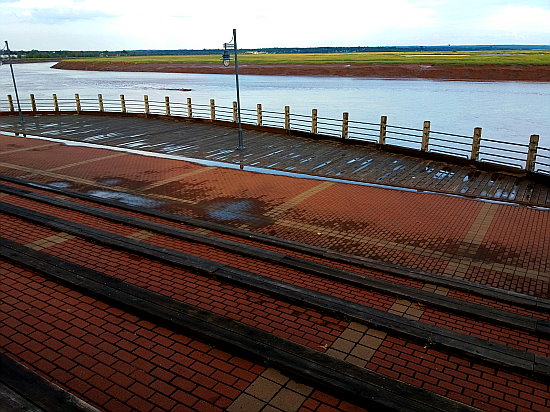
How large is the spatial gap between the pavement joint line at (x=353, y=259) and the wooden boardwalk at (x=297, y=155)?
522cm

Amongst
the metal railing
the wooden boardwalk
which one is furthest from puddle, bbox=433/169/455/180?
the metal railing

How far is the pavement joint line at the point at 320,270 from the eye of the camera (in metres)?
5.40

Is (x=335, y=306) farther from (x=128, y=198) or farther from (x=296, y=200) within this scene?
(x=128, y=198)

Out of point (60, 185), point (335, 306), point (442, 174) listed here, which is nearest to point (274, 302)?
point (335, 306)

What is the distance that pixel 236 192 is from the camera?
1113 centimetres

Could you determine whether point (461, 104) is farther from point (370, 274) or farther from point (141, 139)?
point (370, 274)

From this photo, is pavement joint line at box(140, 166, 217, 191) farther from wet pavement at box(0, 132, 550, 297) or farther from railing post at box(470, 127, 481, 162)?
railing post at box(470, 127, 481, 162)

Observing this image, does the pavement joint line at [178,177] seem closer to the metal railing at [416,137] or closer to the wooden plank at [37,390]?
the metal railing at [416,137]

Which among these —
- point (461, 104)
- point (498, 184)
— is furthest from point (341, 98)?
point (498, 184)

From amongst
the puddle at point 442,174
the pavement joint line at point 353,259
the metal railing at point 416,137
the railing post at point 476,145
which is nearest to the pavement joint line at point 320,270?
the pavement joint line at point 353,259

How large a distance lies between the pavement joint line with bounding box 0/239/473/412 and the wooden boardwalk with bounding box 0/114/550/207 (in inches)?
318

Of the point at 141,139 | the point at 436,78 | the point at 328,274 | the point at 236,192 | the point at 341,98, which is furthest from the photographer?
the point at 436,78

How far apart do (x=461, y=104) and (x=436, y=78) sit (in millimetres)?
39057

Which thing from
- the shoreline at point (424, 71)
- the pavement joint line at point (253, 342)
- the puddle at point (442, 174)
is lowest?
the shoreline at point (424, 71)
